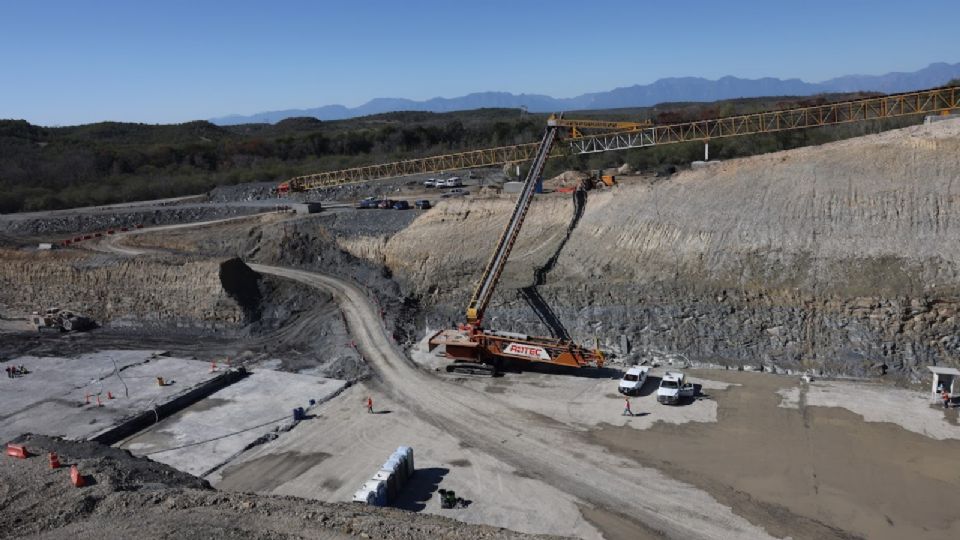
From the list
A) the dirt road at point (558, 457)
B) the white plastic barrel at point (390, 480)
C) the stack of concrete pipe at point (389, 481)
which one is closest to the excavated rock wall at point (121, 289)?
the dirt road at point (558, 457)

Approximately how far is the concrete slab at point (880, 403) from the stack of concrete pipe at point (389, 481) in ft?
48.2

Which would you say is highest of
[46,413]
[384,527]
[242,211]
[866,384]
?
[242,211]

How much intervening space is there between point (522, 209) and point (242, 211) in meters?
28.7

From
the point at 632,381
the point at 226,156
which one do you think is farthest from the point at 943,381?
the point at 226,156

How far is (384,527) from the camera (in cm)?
1307

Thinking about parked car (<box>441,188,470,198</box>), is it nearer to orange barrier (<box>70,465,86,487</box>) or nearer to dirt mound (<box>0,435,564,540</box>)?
dirt mound (<box>0,435,564,540</box>)

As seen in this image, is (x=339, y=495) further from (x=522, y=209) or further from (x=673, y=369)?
(x=522, y=209)

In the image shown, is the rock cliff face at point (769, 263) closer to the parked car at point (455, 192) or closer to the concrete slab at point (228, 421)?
the concrete slab at point (228, 421)

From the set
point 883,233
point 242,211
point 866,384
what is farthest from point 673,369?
point 242,211

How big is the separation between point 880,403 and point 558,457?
1301cm

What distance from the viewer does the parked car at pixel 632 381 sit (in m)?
26.2

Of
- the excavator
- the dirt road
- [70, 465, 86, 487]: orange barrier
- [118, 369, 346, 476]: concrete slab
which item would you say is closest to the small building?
the dirt road

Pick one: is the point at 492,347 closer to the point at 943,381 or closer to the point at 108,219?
the point at 943,381

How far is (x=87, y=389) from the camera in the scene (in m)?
28.5
